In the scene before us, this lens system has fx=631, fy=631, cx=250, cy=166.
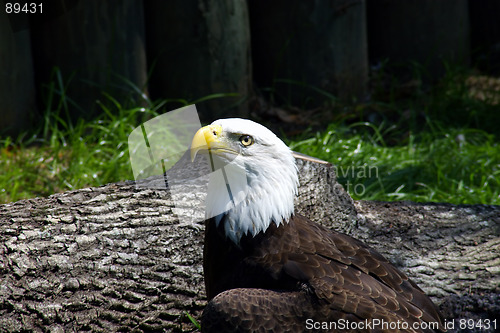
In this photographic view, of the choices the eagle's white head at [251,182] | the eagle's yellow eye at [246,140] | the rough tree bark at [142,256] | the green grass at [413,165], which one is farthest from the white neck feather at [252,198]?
the green grass at [413,165]

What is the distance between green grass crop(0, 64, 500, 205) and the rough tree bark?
1058 mm

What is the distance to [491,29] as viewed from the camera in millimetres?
6867

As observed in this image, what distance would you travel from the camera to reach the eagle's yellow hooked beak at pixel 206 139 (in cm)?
279

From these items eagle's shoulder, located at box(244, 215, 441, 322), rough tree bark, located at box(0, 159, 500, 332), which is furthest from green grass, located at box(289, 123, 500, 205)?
eagle's shoulder, located at box(244, 215, 441, 322)

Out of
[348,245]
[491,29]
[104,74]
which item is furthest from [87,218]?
[491,29]

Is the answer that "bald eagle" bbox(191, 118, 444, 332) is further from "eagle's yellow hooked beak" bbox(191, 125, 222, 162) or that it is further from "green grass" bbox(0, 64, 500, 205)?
"green grass" bbox(0, 64, 500, 205)

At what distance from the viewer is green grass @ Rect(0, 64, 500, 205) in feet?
15.8

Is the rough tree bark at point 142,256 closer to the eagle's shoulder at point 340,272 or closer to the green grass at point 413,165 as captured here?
the eagle's shoulder at point 340,272

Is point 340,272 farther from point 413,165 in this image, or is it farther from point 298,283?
point 413,165

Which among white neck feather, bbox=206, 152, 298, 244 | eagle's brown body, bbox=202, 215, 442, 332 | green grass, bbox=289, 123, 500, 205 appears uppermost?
white neck feather, bbox=206, 152, 298, 244

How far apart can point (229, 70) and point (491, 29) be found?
3201 mm

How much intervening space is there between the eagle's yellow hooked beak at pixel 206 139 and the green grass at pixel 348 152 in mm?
2096

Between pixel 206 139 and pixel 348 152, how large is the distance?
2.63 meters

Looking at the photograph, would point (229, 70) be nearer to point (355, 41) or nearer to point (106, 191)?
point (355, 41)
